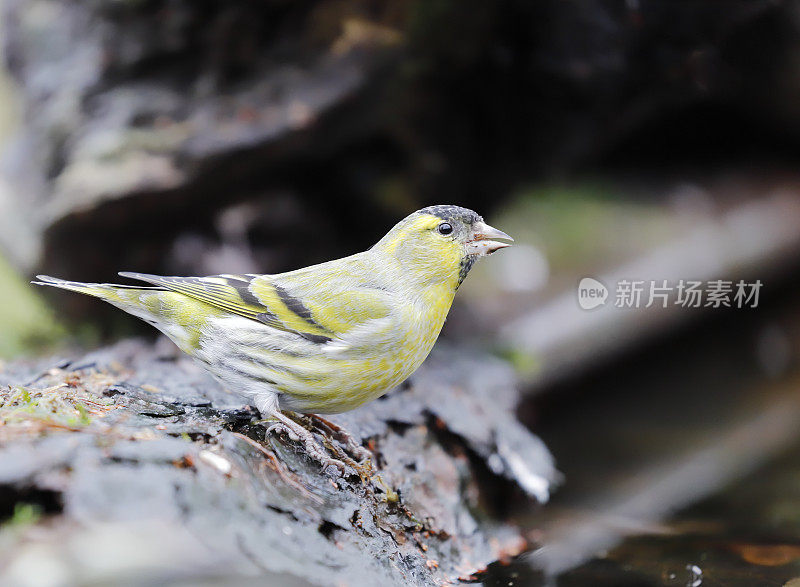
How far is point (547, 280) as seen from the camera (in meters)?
7.25

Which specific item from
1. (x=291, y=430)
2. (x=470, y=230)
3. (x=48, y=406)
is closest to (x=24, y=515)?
(x=48, y=406)

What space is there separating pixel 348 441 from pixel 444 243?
3.68 feet

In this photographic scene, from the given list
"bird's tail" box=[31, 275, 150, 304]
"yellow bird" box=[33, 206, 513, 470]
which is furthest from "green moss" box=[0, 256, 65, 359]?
"yellow bird" box=[33, 206, 513, 470]

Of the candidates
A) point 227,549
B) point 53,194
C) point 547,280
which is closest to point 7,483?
point 227,549

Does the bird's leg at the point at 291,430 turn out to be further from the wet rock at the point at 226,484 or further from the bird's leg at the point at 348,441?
the bird's leg at the point at 348,441

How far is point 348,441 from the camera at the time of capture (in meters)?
3.69

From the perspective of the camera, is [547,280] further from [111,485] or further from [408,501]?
[111,485]

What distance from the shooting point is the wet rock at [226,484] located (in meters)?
2.18

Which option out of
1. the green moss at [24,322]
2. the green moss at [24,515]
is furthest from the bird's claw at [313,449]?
the green moss at [24,322]

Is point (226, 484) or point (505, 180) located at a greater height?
point (505, 180)

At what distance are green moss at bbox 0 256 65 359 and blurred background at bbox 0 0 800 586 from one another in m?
0.03

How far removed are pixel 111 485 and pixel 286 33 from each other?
4860 millimetres

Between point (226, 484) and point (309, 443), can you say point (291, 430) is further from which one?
point (226, 484)

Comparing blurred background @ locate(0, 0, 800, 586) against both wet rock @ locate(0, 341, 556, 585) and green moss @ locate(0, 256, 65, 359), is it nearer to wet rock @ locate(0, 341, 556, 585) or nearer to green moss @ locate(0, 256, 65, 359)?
green moss @ locate(0, 256, 65, 359)
